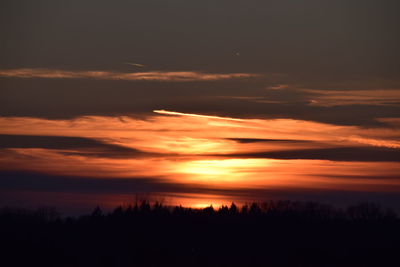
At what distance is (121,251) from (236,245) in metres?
21.3

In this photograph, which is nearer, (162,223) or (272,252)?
(272,252)

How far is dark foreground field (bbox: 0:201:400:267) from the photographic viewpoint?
13662cm

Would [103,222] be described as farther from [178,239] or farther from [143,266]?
[143,266]

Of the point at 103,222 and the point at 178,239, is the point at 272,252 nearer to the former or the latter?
the point at 178,239

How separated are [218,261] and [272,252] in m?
10.3

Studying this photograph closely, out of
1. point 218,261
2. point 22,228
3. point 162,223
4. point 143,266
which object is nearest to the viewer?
point 143,266

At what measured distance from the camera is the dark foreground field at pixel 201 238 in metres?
137

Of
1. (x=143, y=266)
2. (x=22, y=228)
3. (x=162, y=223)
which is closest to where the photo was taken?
(x=143, y=266)

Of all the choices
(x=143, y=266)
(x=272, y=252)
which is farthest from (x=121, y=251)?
(x=272, y=252)

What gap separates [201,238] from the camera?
532ft

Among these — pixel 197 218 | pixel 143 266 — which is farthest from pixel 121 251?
pixel 197 218

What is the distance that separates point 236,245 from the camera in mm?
153500

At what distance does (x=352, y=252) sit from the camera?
145 m

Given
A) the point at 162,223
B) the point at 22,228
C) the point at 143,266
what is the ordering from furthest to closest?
1. the point at 162,223
2. the point at 22,228
3. the point at 143,266
